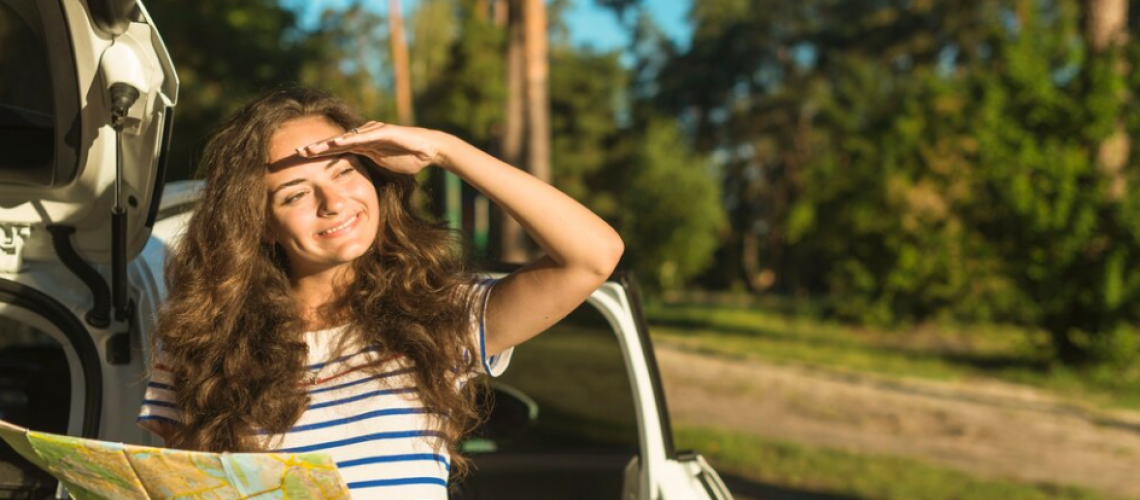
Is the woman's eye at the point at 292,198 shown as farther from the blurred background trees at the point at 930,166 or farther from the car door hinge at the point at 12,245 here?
the car door hinge at the point at 12,245

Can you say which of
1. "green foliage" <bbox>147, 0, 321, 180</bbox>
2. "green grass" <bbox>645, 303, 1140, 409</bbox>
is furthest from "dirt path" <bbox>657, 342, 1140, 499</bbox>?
"green foliage" <bbox>147, 0, 321, 180</bbox>

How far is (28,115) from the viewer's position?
257 centimetres

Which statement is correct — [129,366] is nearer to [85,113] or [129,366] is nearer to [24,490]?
[24,490]

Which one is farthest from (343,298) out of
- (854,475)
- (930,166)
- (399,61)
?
(399,61)

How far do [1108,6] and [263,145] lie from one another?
13830 millimetres

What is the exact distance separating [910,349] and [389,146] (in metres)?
16.9

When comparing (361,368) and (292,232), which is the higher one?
(292,232)

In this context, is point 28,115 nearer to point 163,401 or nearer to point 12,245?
point 12,245

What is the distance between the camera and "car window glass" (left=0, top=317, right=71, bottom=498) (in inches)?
103

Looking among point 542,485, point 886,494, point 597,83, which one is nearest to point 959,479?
point 886,494

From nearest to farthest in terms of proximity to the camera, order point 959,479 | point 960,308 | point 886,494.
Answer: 1. point 886,494
2. point 959,479
3. point 960,308

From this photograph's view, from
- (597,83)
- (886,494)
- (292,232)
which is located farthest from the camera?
(597,83)

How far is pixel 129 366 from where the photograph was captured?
8.61ft

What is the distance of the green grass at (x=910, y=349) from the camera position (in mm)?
13500
